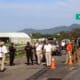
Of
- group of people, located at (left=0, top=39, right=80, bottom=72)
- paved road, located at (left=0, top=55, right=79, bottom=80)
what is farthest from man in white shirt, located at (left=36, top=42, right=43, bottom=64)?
paved road, located at (left=0, top=55, right=79, bottom=80)

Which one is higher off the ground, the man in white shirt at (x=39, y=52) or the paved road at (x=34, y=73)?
the man in white shirt at (x=39, y=52)

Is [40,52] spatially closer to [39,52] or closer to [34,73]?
[39,52]

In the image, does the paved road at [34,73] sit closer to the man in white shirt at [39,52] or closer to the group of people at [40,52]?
the group of people at [40,52]

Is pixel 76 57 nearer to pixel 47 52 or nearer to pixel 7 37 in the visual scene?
pixel 47 52

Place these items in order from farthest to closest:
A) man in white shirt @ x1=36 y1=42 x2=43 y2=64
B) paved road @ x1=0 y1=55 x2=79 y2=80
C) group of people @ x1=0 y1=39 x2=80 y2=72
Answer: man in white shirt @ x1=36 y1=42 x2=43 y2=64 < group of people @ x1=0 y1=39 x2=80 y2=72 < paved road @ x1=0 y1=55 x2=79 y2=80

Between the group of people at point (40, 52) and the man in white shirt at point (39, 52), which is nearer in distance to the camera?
the group of people at point (40, 52)

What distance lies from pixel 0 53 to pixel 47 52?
438 centimetres

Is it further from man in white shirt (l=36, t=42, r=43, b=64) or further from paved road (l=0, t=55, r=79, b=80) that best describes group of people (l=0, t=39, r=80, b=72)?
paved road (l=0, t=55, r=79, b=80)

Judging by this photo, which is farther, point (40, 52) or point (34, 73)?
point (40, 52)

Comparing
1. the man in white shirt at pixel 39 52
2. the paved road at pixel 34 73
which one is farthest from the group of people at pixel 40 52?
the paved road at pixel 34 73

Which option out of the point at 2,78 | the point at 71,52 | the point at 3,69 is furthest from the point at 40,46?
the point at 2,78

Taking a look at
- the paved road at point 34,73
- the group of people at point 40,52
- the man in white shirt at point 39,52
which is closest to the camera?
the paved road at point 34,73

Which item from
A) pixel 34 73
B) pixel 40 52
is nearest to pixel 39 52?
pixel 40 52

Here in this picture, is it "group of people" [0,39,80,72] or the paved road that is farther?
"group of people" [0,39,80,72]
